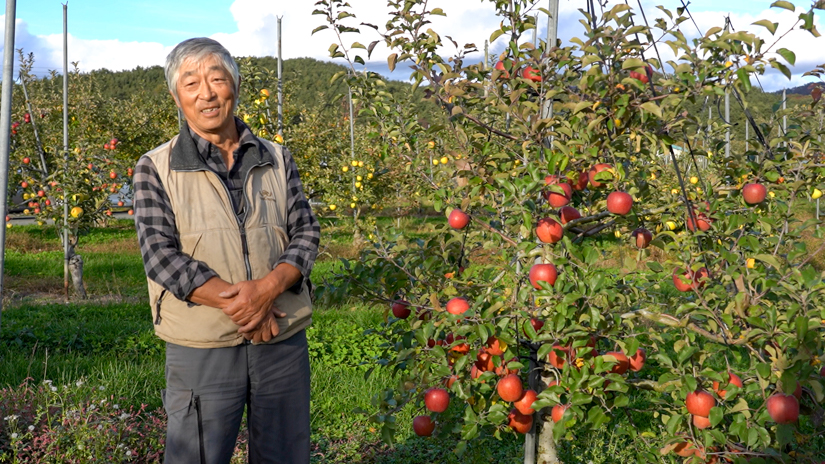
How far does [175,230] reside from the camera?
1802 mm

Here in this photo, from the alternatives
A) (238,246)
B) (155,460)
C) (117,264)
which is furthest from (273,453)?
(117,264)

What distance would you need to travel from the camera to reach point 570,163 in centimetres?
197

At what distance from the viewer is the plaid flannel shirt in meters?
1.71

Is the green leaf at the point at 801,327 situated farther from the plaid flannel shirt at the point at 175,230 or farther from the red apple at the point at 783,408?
the plaid flannel shirt at the point at 175,230

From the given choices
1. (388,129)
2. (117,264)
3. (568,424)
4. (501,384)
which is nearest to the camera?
(568,424)

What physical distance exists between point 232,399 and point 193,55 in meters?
0.94

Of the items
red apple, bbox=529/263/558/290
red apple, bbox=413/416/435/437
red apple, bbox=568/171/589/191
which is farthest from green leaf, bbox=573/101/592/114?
red apple, bbox=413/416/435/437

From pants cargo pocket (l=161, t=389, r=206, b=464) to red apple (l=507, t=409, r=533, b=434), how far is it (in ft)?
3.01

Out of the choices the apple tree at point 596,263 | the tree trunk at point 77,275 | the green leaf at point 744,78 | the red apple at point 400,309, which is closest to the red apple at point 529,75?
the apple tree at point 596,263

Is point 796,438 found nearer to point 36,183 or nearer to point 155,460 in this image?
point 155,460

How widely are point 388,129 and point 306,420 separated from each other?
3.35 ft

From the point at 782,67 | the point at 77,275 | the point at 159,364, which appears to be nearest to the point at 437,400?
the point at 782,67

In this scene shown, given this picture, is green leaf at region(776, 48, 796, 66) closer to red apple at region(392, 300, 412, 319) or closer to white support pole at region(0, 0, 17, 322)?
red apple at region(392, 300, 412, 319)

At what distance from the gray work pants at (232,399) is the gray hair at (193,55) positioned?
2.43ft
